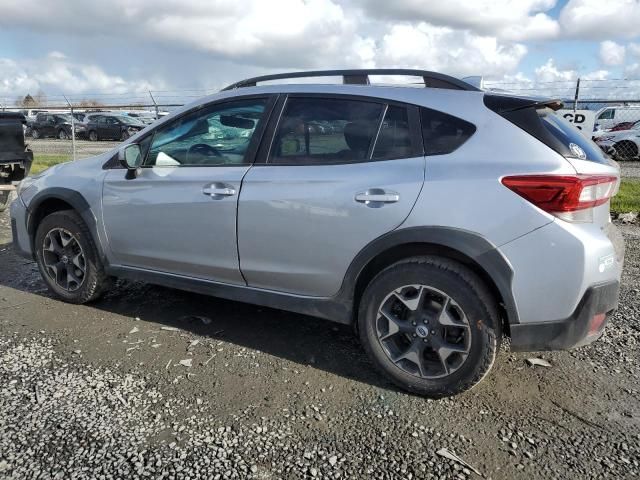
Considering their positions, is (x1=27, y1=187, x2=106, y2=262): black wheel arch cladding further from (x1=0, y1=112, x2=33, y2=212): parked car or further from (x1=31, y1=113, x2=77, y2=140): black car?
(x1=31, y1=113, x2=77, y2=140): black car

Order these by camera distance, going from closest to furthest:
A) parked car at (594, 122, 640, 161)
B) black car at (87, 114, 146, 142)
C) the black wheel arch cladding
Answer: the black wheel arch cladding < parked car at (594, 122, 640, 161) < black car at (87, 114, 146, 142)

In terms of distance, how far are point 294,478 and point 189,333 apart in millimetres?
1783

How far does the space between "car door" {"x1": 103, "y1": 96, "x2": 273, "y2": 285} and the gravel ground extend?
0.57 meters

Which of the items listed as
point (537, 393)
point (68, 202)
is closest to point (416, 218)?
point (537, 393)

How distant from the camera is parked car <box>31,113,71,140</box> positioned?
110 feet

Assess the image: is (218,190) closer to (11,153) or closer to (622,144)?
(11,153)

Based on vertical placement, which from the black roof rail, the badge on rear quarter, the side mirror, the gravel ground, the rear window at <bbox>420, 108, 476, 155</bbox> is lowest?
the gravel ground

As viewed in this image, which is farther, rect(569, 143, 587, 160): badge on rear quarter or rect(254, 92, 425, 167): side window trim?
rect(254, 92, 425, 167): side window trim

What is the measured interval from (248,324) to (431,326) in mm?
1606

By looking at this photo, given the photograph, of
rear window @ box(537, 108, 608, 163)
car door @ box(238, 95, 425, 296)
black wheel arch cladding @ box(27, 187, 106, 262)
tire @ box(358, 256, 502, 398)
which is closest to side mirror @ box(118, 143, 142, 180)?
black wheel arch cladding @ box(27, 187, 106, 262)

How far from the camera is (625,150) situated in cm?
1819

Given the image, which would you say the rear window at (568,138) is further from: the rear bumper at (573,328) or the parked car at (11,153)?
the parked car at (11,153)

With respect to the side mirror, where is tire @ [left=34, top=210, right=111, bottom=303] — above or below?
below

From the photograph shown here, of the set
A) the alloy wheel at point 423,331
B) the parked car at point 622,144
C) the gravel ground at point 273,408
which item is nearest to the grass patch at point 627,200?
the gravel ground at point 273,408
